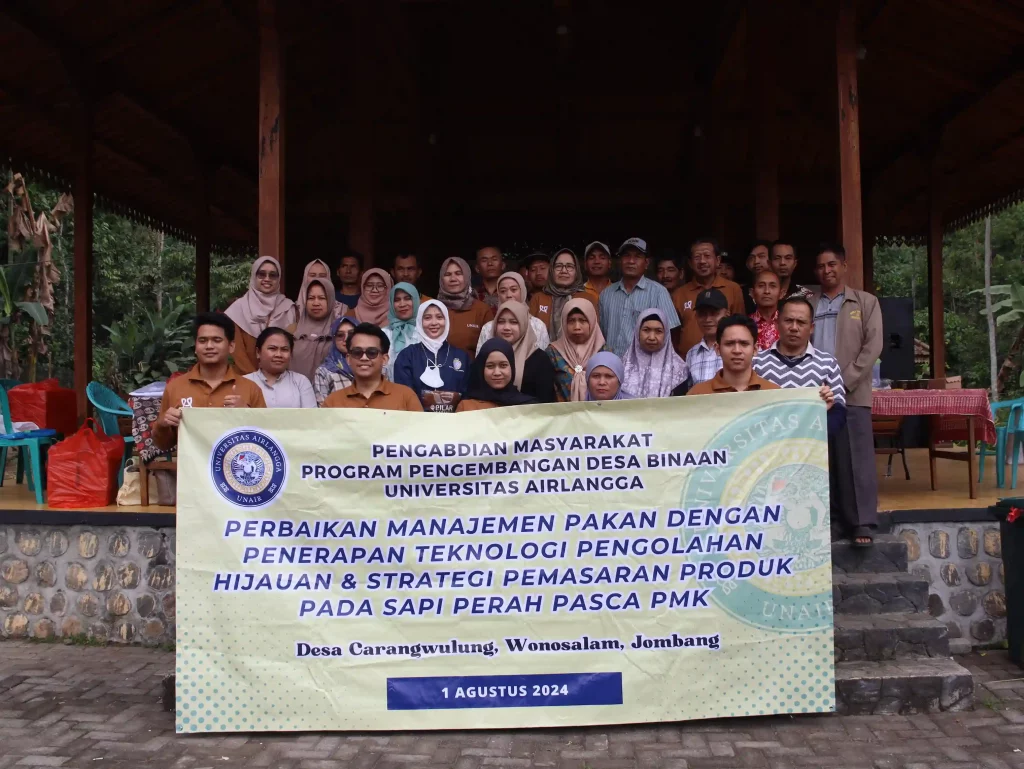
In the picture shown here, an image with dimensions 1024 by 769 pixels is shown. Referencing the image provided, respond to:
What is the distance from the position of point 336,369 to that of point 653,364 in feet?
5.57

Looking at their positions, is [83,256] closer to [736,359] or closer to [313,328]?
[313,328]

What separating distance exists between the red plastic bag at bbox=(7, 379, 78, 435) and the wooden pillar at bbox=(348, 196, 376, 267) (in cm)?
304

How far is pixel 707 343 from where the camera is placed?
459 cm

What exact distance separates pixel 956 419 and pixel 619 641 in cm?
373

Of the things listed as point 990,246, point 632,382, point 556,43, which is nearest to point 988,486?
point 632,382

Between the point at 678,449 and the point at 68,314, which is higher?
the point at 68,314

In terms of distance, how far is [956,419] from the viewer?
5918mm

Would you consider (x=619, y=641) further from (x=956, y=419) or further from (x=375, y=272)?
(x=956, y=419)

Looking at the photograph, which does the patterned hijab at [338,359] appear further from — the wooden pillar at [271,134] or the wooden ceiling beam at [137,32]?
the wooden ceiling beam at [137,32]

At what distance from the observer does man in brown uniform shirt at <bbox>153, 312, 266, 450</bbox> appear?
4.02m

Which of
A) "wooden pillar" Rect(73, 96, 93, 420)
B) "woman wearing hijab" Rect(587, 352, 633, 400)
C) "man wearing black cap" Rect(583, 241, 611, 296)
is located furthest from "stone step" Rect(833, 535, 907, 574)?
"wooden pillar" Rect(73, 96, 93, 420)

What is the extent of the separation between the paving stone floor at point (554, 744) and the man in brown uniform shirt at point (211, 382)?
4.24 ft

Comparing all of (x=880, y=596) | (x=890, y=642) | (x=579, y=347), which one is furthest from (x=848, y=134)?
(x=890, y=642)

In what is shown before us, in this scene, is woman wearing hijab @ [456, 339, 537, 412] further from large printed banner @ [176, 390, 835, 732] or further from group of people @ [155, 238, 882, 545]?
large printed banner @ [176, 390, 835, 732]
